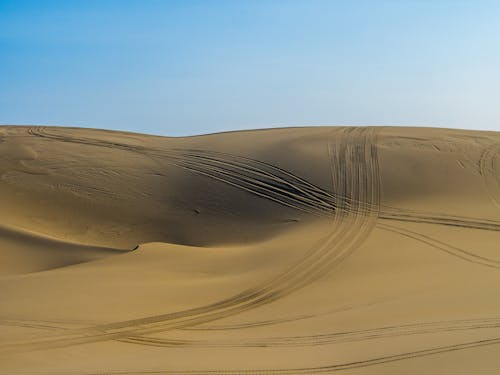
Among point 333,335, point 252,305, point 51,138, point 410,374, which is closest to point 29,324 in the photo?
point 252,305

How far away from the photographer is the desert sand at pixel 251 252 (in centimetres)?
732

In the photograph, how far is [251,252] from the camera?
12977 millimetres

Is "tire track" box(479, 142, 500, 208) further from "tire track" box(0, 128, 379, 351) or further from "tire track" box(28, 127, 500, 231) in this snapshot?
"tire track" box(0, 128, 379, 351)

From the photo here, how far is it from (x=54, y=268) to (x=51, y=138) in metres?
11.2

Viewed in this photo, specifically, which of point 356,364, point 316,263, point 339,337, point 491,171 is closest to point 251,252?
point 316,263

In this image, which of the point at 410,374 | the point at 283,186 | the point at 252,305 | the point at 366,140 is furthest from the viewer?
the point at 366,140

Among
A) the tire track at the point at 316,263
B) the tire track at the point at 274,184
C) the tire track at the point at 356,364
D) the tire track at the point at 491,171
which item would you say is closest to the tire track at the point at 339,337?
the tire track at the point at 316,263

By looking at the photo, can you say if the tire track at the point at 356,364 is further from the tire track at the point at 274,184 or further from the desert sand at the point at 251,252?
the tire track at the point at 274,184

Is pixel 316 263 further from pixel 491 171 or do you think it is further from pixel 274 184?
pixel 491 171

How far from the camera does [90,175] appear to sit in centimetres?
1827

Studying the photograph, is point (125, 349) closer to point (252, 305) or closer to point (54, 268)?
point (252, 305)

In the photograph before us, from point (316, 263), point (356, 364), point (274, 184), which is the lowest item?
point (356, 364)

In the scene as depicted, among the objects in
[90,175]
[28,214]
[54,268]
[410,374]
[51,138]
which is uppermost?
[51,138]

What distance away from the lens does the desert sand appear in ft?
24.0
